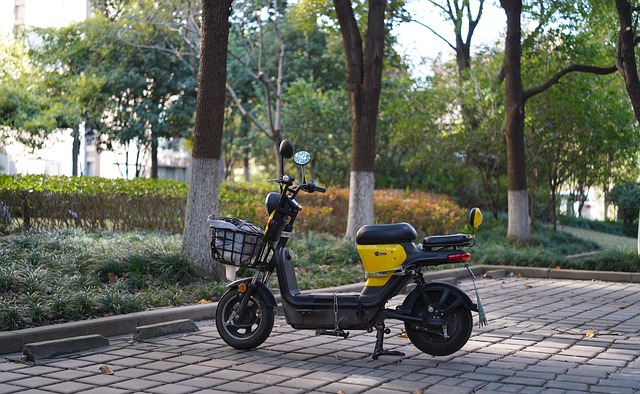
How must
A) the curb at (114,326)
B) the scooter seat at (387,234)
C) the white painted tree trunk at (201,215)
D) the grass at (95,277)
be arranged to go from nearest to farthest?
the scooter seat at (387,234) → the curb at (114,326) → the grass at (95,277) → the white painted tree trunk at (201,215)

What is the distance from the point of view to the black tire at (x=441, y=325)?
21.0 ft

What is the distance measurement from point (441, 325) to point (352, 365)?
0.75 m

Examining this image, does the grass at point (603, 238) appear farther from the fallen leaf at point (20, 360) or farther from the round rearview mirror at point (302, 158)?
the fallen leaf at point (20, 360)

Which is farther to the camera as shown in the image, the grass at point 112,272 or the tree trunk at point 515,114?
the tree trunk at point 515,114

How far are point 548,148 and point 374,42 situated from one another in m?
8.17

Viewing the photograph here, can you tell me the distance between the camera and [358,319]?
6621 mm

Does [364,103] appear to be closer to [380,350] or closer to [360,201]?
[360,201]

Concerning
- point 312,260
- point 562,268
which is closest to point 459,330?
point 312,260

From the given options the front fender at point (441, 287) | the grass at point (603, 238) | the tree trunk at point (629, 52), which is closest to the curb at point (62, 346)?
the front fender at point (441, 287)

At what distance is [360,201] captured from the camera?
15.0 m

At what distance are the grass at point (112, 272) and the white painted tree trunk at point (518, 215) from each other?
301 cm

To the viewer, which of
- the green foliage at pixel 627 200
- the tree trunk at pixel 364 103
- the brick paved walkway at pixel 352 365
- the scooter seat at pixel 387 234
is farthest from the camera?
the green foliage at pixel 627 200

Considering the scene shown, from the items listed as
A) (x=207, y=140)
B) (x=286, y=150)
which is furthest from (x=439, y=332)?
(x=207, y=140)

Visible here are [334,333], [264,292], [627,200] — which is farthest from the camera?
[627,200]
